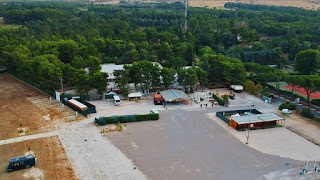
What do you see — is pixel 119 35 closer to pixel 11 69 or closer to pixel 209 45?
pixel 209 45

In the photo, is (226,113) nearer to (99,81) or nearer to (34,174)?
(99,81)

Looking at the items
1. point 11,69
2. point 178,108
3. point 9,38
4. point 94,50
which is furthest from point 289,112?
point 9,38

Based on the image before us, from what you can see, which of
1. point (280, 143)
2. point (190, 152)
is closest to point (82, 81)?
point (190, 152)

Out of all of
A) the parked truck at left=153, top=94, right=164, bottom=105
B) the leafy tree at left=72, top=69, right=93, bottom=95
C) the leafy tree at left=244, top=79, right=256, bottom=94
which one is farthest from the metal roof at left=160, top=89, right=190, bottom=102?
the leafy tree at left=72, top=69, right=93, bottom=95

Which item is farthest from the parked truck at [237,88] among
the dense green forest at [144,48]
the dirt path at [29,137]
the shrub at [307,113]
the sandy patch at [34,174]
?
the sandy patch at [34,174]

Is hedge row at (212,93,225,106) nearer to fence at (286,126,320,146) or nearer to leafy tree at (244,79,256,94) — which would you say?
leafy tree at (244,79,256,94)

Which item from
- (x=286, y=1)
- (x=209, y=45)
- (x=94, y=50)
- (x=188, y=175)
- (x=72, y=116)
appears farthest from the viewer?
(x=286, y=1)

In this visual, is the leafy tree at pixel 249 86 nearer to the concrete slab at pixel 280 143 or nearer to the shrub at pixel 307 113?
the shrub at pixel 307 113
